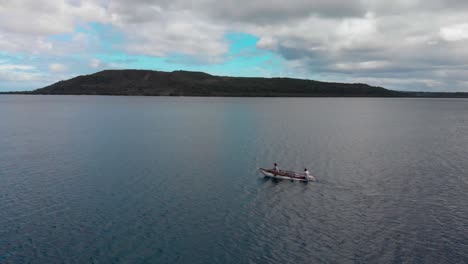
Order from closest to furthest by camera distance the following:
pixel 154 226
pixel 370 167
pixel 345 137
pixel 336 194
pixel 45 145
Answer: pixel 154 226
pixel 336 194
pixel 370 167
pixel 45 145
pixel 345 137

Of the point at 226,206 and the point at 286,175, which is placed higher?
the point at 286,175

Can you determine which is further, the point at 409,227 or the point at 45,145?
the point at 45,145

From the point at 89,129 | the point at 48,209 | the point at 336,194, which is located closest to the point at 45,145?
the point at 89,129

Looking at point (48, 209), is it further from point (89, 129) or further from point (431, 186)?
point (89, 129)

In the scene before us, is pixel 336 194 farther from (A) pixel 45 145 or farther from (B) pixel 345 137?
(A) pixel 45 145

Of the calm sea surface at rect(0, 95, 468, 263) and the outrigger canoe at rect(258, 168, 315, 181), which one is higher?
the outrigger canoe at rect(258, 168, 315, 181)

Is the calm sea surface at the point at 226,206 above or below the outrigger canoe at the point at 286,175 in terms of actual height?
below

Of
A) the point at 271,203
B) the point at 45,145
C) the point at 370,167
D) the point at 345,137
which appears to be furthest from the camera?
the point at 345,137

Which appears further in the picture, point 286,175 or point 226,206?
point 286,175

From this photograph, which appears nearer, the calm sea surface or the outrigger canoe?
the calm sea surface

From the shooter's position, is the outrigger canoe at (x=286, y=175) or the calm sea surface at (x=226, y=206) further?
the outrigger canoe at (x=286, y=175)

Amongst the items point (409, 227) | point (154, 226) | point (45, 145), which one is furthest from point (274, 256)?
point (45, 145)
